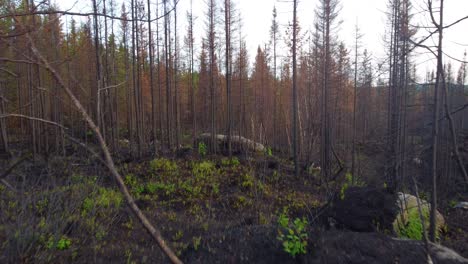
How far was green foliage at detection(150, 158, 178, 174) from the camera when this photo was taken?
1246 cm

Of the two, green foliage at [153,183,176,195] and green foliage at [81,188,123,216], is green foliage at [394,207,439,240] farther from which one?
green foliage at [153,183,176,195]

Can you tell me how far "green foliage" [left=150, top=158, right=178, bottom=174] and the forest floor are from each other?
1371 mm

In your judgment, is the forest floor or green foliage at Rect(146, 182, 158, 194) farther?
green foliage at Rect(146, 182, 158, 194)

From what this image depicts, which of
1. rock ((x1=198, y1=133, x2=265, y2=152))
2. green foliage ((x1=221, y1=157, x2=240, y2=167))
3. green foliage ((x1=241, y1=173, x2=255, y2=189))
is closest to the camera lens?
green foliage ((x1=241, y1=173, x2=255, y2=189))

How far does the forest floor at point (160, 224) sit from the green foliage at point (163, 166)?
1.37 meters

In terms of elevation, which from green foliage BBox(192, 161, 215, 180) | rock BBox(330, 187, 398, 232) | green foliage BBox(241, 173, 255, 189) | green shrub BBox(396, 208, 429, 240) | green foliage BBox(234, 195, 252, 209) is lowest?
green foliage BBox(234, 195, 252, 209)

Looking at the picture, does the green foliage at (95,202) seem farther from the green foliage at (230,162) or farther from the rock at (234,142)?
the rock at (234,142)

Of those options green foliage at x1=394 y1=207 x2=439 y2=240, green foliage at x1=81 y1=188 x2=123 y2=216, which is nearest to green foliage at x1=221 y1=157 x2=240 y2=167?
green foliage at x1=81 y1=188 x2=123 y2=216

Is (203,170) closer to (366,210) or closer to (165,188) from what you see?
(165,188)

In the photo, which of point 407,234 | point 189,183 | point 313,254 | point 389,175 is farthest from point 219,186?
point 313,254

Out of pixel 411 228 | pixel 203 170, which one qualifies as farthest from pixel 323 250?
pixel 203 170

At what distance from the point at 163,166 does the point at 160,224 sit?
19.8ft

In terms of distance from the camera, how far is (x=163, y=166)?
12.8m

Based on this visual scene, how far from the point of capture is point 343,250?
3.38 metres
